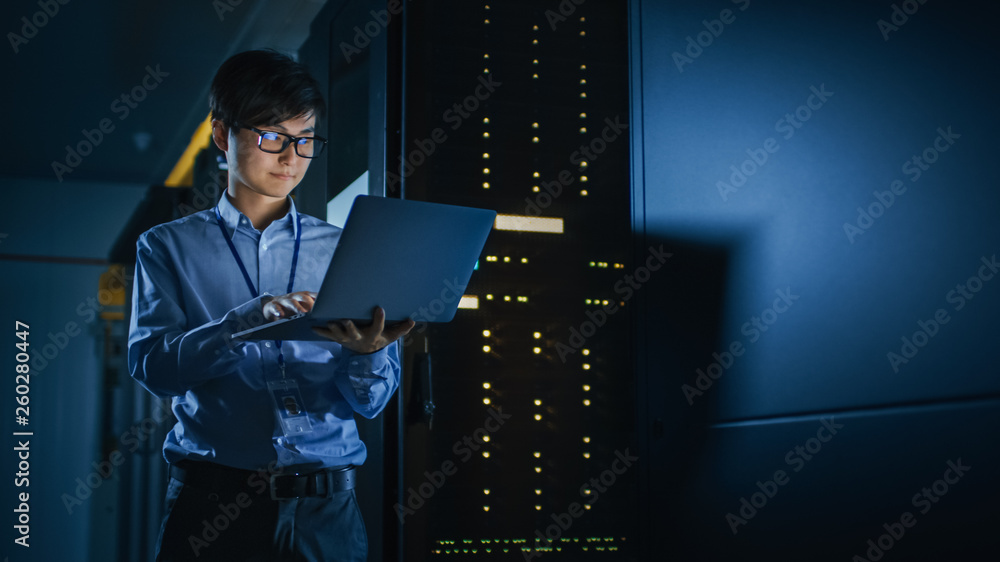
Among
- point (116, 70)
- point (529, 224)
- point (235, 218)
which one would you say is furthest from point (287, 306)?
point (116, 70)

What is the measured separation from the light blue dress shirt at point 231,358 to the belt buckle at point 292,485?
0.04 metres

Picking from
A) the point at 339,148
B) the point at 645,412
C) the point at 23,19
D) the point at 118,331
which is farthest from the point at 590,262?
the point at 118,331

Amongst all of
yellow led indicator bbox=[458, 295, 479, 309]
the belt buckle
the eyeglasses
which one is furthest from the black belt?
yellow led indicator bbox=[458, 295, 479, 309]

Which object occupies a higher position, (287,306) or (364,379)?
(287,306)

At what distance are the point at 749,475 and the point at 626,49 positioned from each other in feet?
4.24

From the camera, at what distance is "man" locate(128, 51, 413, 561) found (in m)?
1.38

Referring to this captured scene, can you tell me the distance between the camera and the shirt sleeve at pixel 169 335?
4.48ft

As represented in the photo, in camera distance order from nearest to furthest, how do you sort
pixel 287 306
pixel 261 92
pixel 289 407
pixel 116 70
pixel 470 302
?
pixel 287 306
pixel 289 407
pixel 261 92
pixel 470 302
pixel 116 70

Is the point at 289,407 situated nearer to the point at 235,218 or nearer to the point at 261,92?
the point at 235,218

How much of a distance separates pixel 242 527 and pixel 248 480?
0.27 ft

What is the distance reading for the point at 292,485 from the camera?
4.61 feet

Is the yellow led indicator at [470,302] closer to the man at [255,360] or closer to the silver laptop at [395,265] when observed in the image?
the man at [255,360]

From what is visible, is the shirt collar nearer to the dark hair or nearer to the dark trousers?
the dark hair

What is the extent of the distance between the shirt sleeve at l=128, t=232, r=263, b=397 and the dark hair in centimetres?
29
